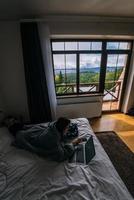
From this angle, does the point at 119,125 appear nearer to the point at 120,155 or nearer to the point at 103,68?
the point at 120,155

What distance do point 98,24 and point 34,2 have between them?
129cm

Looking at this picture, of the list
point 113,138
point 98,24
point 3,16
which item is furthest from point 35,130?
point 98,24

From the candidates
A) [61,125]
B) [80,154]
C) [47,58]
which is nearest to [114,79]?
[47,58]

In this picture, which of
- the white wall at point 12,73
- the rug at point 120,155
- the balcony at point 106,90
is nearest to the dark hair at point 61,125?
the rug at point 120,155

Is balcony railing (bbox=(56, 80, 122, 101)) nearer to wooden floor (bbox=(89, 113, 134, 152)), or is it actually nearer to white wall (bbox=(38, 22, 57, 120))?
white wall (bbox=(38, 22, 57, 120))

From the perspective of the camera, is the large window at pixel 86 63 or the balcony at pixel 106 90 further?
the balcony at pixel 106 90

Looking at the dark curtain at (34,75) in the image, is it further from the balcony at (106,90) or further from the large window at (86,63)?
the balcony at (106,90)

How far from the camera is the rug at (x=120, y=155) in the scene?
64.2 inches

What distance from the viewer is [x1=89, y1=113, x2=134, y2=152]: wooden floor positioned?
243cm

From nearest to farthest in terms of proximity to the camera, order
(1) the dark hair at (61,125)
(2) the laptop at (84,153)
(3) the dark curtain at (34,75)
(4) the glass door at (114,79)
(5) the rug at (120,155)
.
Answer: (2) the laptop at (84,153) < (1) the dark hair at (61,125) < (5) the rug at (120,155) < (3) the dark curtain at (34,75) < (4) the glass door at (114,79)

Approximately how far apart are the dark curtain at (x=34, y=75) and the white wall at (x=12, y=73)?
0.67 ft

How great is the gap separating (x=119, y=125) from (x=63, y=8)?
2.46 metres

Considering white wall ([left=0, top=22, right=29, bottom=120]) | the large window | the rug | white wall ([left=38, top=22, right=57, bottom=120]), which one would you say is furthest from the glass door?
white wall ([left=0, top=22, right=29, bottom=120])

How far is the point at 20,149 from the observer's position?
144cm
